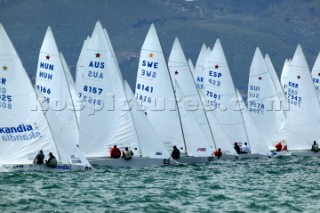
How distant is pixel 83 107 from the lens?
45.7 metres

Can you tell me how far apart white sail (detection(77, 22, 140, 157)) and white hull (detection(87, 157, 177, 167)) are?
1.56 ft

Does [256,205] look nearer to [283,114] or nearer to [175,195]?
[175,195]

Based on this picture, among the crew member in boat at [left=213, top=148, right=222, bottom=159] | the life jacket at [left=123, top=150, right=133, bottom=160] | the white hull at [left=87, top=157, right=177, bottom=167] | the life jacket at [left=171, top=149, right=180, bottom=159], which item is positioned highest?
the crew member in boat at [left=213, top=148, right=222, bottom=159]

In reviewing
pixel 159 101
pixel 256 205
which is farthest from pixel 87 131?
pixel 256 205

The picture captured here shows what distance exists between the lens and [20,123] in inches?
1549

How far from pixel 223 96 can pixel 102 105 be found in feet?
40.4

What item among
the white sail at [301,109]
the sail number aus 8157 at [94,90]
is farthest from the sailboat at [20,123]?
the white sail at [301,109]

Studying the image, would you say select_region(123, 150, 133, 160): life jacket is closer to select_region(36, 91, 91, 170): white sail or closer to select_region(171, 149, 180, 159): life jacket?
select_region(171, 149, 180, 159): life jacket

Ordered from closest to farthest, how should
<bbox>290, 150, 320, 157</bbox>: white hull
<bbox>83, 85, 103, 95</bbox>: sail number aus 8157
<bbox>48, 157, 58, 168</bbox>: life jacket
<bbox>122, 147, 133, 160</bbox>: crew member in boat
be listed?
<bbox>48, 157, 58, 168</bbox>: life jacket
<bbox>122, 147, 133, 160</bbox>: crew member in boat
<bbox>83, 85, 103, 95</bbox>: sail number aus 8157
<bbox>290, 150, 320, 157</bbox>: white hull

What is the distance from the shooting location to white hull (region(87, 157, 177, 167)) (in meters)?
43.9

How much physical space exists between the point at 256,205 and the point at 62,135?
431 inches

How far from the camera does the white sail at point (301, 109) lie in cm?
5956

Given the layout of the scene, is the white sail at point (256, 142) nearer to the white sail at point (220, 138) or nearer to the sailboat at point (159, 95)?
the white sail at point (220, 138)

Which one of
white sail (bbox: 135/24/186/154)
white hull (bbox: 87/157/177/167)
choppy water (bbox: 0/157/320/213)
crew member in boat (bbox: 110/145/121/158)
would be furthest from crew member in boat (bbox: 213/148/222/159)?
crew member in boat (bbox: 110/145/121/158)
